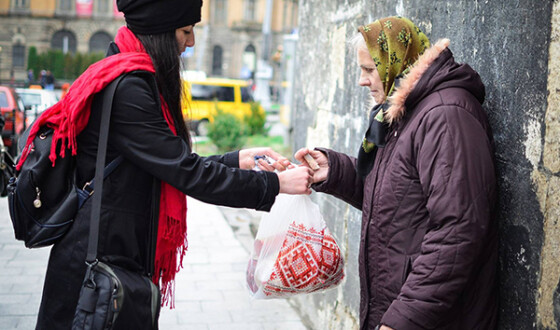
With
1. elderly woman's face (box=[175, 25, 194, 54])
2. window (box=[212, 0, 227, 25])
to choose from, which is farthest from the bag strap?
window (box=[212, 0, 227, 25])

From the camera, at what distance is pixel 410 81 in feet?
7.06

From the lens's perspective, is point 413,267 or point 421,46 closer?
point 413,267

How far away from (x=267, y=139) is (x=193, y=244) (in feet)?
36.2

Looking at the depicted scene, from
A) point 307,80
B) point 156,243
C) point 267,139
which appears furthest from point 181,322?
point 267,139

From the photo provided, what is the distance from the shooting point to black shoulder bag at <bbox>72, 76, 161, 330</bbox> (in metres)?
2.13

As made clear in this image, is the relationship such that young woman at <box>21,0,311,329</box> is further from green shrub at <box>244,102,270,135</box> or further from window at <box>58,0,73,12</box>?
window at <box>58,0,73,12</box>

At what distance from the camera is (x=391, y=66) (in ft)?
7.47

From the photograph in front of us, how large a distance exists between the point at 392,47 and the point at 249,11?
59551 millimetres

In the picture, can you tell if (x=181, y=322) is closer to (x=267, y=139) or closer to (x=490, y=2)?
(x=490, y=2)

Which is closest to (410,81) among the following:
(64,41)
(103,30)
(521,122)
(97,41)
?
(521,122)

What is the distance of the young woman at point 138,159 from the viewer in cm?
220

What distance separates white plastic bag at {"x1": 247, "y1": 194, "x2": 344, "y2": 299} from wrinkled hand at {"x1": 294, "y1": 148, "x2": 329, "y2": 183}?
10 cm

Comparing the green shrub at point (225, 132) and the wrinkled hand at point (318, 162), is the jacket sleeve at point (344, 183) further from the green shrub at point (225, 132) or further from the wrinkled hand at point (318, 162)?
the green shrub at point (225, 132)

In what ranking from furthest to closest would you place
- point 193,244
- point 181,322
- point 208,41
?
point 208,41, point 193,244, point 181,322
